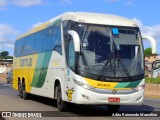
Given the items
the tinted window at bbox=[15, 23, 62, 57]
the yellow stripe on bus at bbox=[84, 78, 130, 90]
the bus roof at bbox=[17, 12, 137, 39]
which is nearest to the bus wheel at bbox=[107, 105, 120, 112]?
the yellow stripe on bus at bbox=[84, 78, 130, 90]

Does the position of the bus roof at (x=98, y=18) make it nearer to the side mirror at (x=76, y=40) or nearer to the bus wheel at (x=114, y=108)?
the side mirror at (x=76, y=40)

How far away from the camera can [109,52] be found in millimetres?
13742

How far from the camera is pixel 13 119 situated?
41.8 feet

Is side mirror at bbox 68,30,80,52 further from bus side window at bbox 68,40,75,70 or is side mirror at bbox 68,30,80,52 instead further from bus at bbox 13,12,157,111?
bus side window at bbox 68,40,75,70

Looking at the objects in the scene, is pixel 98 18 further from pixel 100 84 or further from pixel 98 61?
pixel 100 84

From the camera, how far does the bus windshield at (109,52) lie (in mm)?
13555

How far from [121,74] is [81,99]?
1.57m

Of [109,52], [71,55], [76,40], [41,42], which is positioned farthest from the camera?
[41,42]

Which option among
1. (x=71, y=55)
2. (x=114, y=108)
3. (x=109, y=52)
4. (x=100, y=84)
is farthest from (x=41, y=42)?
(x=100, y=84)

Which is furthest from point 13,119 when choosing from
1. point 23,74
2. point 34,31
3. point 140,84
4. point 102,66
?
point 23,74

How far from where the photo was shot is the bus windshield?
1355cm

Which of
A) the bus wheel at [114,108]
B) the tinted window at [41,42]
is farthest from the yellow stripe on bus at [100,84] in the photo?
the tinted window at [41,42]

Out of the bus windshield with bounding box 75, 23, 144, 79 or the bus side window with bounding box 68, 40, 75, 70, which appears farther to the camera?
the bus side window with bounding box 68, 40, 75, 70

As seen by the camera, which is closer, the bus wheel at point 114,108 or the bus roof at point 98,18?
the bus roof at point 98,18
